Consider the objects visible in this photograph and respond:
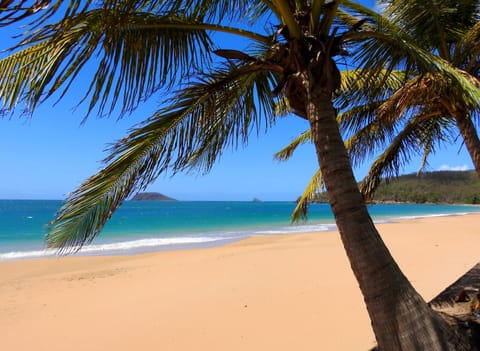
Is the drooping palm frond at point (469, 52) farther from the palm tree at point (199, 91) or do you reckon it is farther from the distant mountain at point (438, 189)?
the distant mountain at point (438, 189)

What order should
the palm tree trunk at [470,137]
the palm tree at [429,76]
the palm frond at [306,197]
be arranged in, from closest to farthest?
the palm tree at [429,76]
the palm tree trunk at [470,137]
the palm frond at [306,197]

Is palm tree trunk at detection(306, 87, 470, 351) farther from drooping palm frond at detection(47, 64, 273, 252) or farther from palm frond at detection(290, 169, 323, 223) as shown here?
palm frond at detection(290, 169, 323, 223)

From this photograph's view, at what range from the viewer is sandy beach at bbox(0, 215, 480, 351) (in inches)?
179

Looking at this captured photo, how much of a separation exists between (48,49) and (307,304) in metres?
5.22

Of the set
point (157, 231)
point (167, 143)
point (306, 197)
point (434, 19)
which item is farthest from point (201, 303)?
point (157, 231)

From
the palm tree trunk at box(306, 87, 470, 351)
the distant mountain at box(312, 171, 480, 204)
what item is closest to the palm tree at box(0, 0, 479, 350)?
the palm tree trunk at box(306, 87, 470, 351)

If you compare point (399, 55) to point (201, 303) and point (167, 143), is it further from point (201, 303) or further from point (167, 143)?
point (201, 303)

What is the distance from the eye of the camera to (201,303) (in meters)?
6.16

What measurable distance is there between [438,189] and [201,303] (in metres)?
86.4

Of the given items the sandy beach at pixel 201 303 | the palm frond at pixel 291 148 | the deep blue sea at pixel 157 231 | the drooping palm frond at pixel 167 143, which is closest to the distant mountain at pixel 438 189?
the deep blue sea at pixel 157 231

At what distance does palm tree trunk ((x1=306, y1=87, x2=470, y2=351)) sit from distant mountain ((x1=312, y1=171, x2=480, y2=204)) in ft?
224

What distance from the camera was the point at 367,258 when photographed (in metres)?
2.14

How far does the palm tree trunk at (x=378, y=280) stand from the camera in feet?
6.79

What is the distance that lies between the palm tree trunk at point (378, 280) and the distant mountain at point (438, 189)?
224 feet
